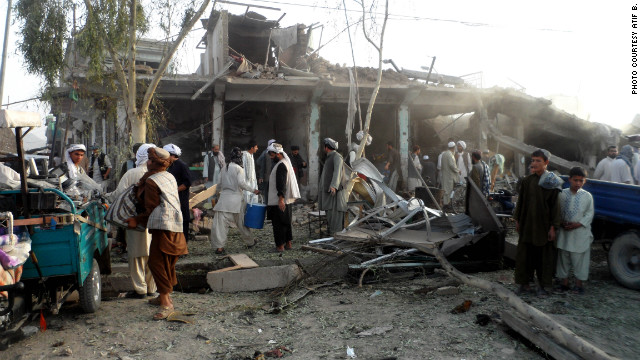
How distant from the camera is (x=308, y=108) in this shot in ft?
46.4

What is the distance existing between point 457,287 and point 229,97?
10024 mm

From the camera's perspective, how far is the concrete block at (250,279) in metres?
→ 5.98

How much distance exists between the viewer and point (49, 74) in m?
8.77

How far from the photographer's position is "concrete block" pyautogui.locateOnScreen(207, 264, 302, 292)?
235 inches

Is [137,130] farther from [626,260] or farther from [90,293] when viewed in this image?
[626,260]

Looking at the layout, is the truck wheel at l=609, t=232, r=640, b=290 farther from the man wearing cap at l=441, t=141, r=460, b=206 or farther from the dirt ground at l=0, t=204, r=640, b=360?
the man wearing cap at l=441, t=141, r=460, b=206

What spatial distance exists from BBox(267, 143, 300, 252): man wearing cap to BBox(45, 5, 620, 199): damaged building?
6023 millimetres

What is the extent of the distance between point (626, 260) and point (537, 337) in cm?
264

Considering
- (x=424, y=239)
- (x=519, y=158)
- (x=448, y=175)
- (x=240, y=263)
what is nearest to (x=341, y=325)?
(x=240, y=263)

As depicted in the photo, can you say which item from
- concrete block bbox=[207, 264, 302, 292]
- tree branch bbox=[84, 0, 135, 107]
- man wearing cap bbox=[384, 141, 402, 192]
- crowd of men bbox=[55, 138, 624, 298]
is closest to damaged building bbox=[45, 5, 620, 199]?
man wearing cap bbox=[384, 141, 402, 192]

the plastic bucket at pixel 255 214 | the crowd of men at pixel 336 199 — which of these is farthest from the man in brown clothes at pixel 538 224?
the plastic bucket at pixel 255 214

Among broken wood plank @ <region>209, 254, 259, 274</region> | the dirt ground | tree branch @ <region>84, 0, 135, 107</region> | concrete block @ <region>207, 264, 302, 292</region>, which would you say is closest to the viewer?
the dirt ground

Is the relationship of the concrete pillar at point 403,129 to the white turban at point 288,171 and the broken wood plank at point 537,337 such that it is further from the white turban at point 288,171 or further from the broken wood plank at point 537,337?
the broken wood plank at point 537,337

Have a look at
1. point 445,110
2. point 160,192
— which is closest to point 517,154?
point 445,110
